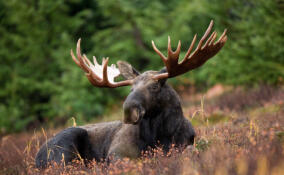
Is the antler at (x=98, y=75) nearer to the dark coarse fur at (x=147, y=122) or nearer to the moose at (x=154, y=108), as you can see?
the moose at (x=154, y=108)

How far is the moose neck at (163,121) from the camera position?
178 inches

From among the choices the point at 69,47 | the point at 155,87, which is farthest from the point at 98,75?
the point at 69,47

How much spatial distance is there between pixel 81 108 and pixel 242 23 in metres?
8.59

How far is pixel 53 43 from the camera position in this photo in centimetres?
1866

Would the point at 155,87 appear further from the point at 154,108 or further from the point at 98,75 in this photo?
the point at 98,75

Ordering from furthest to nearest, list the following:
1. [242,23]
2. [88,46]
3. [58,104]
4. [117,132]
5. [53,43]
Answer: [88,46], [53,43], [58,104], [242,23], [117,132]

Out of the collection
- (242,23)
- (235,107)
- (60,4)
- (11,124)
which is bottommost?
(11,124)

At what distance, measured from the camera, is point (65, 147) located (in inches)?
204

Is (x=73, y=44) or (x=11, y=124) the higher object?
(x=73, y=44)

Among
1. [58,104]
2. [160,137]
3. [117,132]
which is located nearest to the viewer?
[160,137]

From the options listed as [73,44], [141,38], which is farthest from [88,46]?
[141,38]

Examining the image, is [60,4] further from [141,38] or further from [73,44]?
[141,38]

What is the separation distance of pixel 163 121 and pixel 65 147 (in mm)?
1717

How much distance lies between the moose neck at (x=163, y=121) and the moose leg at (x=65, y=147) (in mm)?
1108
